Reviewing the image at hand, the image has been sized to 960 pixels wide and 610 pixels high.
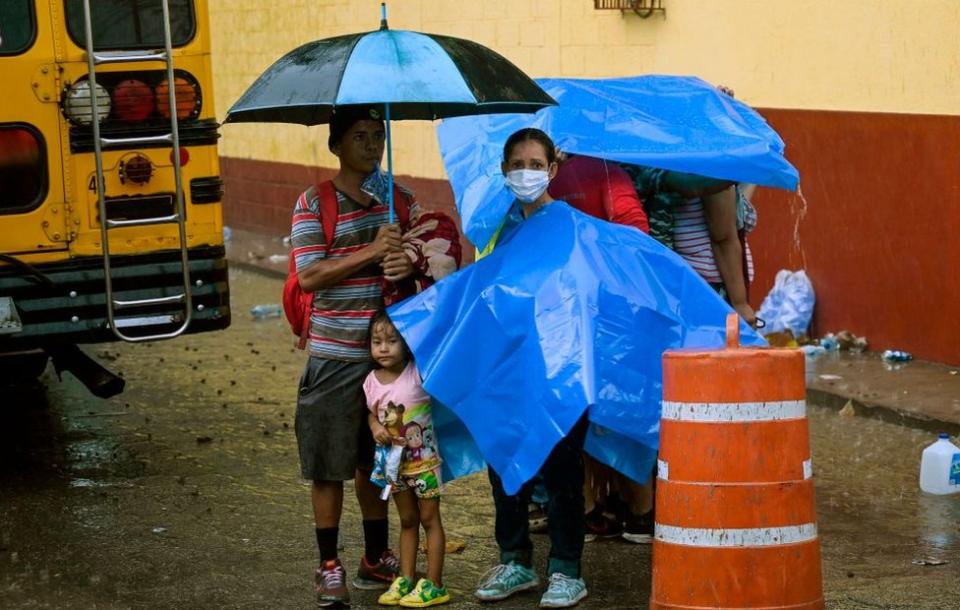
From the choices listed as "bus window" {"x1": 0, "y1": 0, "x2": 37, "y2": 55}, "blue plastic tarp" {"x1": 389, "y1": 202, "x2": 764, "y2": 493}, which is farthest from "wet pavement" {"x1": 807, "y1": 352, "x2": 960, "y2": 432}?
"bus window" {"x1": 0, "y1": 0, "x2": 37, "y2": 55}

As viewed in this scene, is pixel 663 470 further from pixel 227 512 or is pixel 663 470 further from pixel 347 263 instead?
pixel 227 512

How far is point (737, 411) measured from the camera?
484cm

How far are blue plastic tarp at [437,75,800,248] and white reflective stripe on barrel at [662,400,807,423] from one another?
1.24 meters

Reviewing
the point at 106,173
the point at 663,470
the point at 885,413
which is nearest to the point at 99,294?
the point at 106,173

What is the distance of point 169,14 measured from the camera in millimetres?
7430

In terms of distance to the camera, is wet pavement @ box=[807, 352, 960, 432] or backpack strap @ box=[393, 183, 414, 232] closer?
backpack strap @ box=[393, 183, 414, 232]

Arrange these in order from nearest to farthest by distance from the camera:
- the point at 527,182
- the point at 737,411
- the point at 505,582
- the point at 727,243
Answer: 1. the point at 737,411
2. the point at 527,182
3. the point at 505,582
4. the point at 727,243

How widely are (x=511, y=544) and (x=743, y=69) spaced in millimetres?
5629

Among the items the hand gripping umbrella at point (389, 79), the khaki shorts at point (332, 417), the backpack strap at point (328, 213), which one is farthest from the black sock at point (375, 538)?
the hand gripping umbrella at point (389, 79)

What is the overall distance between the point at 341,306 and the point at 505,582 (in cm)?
113

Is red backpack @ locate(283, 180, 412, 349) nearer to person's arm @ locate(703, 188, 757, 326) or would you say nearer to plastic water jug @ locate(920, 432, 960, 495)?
person's arm @ locate(703, 188, 757, 326)

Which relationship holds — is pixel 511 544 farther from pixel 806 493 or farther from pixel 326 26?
pixel 326 26

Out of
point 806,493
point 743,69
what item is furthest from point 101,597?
point 743,69

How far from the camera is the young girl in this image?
557cm
